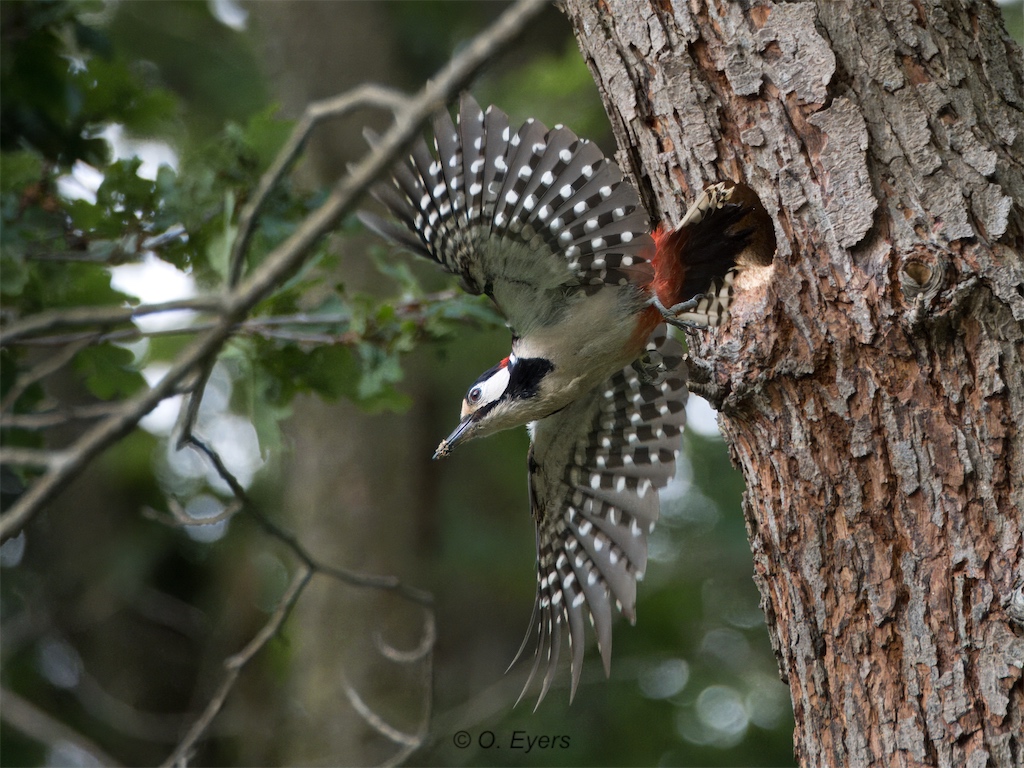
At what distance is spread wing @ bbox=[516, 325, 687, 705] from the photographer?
15.0ft

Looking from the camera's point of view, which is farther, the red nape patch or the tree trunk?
the red nape patch

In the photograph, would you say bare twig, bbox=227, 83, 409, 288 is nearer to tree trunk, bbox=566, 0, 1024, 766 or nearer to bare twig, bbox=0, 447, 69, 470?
bare twig, bbox=0, 447, 69, 470

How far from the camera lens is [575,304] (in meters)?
3.99

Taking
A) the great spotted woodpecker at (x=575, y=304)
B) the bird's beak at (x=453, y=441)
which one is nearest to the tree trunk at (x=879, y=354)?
the great spotted woodpecker at (x=575, y=304)

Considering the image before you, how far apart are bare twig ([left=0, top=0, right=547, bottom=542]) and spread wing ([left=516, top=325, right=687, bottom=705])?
Result: 10.1 ft

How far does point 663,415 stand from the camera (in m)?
4.63

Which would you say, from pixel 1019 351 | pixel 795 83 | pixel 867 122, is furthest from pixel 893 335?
pixel 795 83

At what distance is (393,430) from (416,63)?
11.2ft

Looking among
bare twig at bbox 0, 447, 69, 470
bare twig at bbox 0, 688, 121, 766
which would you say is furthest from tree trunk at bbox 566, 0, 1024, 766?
bare twig at bbox 0, 688, 121, 766

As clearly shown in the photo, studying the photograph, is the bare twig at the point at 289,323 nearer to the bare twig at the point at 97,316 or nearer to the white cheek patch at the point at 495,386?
the white cheek patch at the point at 495,386

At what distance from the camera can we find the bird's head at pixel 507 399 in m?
4.11

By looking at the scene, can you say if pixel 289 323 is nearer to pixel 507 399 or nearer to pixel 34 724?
pixel 507 399

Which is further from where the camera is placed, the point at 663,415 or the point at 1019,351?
the point at 663,415

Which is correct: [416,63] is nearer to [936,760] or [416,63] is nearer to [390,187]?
[390,187]
